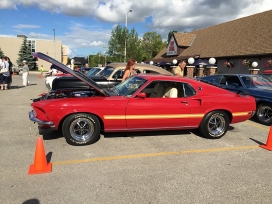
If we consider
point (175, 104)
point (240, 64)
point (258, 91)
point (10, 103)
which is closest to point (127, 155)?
point (175, 104)

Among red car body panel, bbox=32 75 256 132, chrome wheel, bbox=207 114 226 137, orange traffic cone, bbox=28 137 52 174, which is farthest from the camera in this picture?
chrome wheel, bbox=207 114 226 137

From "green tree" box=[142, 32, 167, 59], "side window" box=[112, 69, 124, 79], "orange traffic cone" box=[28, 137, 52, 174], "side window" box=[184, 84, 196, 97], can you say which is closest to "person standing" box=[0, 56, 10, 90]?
"side window" box=[112, 69, 124, 79]

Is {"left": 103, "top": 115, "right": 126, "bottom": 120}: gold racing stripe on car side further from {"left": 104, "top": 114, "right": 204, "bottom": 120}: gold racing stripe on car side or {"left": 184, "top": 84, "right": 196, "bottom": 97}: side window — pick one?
{"left": 184, "top": 84, "right": 196, "bottom": 97}: side window

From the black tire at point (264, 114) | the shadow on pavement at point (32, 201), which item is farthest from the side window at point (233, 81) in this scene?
the shadow on pavement at point (32, 201)

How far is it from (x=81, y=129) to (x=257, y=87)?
6011 mm

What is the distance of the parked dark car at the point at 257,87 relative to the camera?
6.92m

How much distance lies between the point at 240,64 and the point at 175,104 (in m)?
18.2

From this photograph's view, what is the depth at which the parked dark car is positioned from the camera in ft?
22.7

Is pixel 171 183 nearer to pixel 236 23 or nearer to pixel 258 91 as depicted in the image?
pixel 258 91

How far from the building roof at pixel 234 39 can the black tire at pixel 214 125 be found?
14.7 meters

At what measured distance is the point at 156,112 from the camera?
475 centimetres

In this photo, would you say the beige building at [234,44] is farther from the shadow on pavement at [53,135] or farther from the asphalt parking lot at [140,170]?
the shadow on pavement at [53,135]

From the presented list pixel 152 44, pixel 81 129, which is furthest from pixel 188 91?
pixel 152 44

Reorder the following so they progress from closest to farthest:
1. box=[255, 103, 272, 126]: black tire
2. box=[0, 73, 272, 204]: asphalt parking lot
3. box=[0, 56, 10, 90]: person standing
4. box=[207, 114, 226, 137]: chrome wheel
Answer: box=[0, 73, 272, 204]: asphalt parking lot → box=[207, 114, 226, 137]: chrome wheel → box=[255, 103, 272, 126]: black tire → box=[0, 56, 10, 90]: person standing
